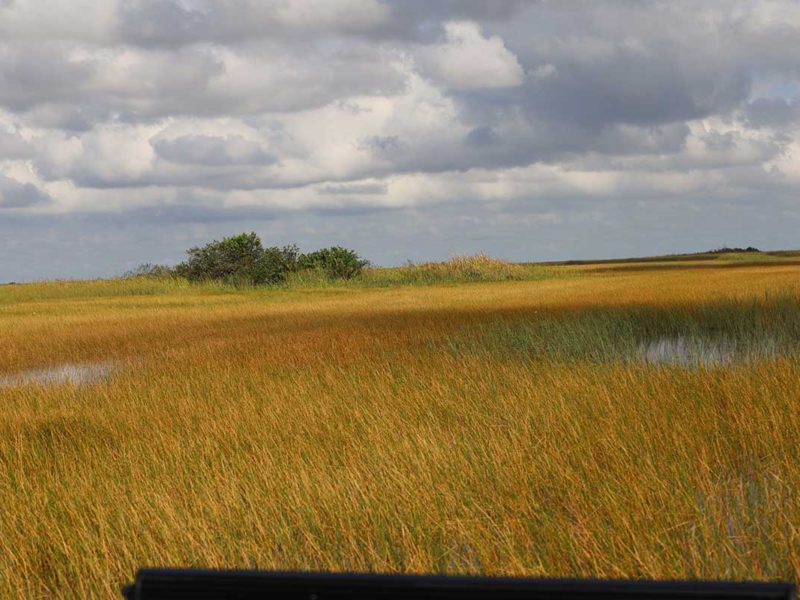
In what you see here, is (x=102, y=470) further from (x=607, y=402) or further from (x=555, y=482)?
(x=607, y=402)

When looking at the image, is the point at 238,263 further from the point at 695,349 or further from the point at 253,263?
the point at 695,349

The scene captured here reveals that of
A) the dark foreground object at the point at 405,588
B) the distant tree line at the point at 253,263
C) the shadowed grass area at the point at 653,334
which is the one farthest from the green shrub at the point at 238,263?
the dark foreground object at the point at 405,588

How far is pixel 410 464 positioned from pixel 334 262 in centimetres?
4328

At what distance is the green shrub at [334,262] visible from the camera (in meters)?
48.5

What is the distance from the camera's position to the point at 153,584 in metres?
0.63

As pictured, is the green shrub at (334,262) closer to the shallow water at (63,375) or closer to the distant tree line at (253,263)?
the distant tree line at (253,263)

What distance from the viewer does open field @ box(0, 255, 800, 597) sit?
4160 millimetres

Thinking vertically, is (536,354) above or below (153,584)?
below

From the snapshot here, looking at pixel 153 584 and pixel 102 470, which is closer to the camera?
pixel 153 584

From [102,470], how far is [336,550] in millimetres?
2866

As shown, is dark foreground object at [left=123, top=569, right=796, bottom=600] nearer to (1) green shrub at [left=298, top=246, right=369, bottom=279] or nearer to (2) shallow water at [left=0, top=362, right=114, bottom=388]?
(2) shallow water at [left=0, top=362, right=114, bottom=388]

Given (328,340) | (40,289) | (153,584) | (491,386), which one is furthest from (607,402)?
(40,289)

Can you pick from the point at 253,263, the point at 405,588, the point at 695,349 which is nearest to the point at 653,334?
the point at 695,349

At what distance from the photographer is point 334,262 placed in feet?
160
